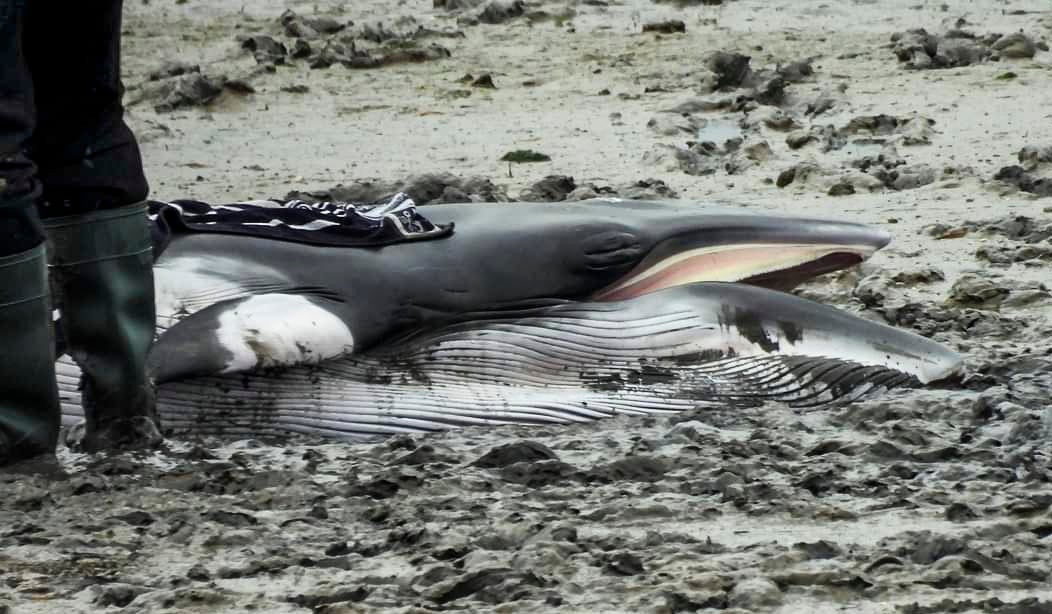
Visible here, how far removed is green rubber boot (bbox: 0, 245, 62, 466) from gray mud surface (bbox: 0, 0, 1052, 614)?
98mm

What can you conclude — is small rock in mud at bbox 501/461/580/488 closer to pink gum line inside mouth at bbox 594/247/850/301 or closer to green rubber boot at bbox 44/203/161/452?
green rubber boot at bbox 44/203/161/452

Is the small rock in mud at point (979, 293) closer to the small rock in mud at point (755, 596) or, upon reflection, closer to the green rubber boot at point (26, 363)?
the small rock in mud at point (755, 596)

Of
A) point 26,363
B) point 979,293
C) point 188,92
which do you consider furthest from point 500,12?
point 26,363

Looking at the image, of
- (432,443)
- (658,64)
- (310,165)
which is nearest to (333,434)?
(432,443)

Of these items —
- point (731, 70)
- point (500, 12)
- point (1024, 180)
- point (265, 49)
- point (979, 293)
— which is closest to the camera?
point (979, 293)

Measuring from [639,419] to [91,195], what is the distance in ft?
4.94

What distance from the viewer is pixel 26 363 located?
13.6 ft

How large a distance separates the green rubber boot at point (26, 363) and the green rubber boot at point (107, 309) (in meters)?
0.14

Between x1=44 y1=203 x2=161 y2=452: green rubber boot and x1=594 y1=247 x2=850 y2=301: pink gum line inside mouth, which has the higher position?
x1=44 y1=203 x2=161 y2=452: green rubber boot

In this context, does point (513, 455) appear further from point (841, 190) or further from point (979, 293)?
point (841, 190)

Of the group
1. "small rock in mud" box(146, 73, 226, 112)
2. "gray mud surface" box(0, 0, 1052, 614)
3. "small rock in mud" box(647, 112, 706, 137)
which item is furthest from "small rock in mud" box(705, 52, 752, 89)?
"small rock in mud" box(146, 73, 226, 112)

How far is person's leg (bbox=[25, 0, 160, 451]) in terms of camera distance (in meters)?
4.29

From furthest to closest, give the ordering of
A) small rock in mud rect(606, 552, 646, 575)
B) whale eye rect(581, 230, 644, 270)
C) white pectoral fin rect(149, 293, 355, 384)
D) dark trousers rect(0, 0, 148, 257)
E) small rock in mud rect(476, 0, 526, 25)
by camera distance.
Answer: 1. small rock in mud rect(476, 0, 526, 25)
2. whale eye rect(581, 230, 644, 270)
3. white pectoral fin rect(149, 293, 355, 384)
4. dark trousers rect(0, 0, 148, 257)
5. small rock in mud rect(606, 552, 646, 575)

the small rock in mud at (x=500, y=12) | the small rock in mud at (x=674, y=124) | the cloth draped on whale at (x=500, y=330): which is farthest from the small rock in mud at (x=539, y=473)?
the small rock in mud at (x=500, y=12)
